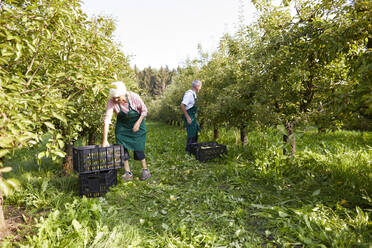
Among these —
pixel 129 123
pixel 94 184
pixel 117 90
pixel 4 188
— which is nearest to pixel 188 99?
pixel 129 123

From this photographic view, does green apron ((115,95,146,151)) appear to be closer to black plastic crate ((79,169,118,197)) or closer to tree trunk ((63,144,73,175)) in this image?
black plastic crate ((79,169,118,197))

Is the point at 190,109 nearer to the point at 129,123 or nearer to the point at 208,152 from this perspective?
the point at 208,152

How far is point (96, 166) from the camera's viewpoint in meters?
3.57

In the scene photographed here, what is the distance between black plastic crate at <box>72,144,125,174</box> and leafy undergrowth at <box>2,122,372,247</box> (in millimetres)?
428

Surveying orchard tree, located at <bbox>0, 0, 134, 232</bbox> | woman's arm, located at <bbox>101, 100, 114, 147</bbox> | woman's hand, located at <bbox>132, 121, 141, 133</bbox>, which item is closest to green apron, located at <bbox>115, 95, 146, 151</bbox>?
woman's hand, located at <bbox>132, 121, 141, 133</bbox>

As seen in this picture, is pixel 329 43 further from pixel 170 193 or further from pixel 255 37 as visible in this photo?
pixel 170 193

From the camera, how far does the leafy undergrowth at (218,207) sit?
2.25 metres

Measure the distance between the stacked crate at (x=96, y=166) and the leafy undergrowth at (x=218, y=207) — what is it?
0.20 m

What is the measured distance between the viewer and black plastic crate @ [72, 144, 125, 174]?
340 cm

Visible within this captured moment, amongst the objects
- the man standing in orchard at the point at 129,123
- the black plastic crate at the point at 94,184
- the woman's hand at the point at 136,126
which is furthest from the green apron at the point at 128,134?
the black plastic crate at the point at 94,184

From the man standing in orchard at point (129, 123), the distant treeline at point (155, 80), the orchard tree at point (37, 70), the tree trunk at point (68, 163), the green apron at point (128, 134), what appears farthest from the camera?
the distant treeline at point (155, 80)

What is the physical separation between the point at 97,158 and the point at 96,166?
0.45 ft

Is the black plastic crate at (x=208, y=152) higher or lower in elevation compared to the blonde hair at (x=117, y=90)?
lower

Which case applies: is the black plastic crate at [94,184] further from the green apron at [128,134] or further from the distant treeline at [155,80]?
the distant treeline at [155,80]
